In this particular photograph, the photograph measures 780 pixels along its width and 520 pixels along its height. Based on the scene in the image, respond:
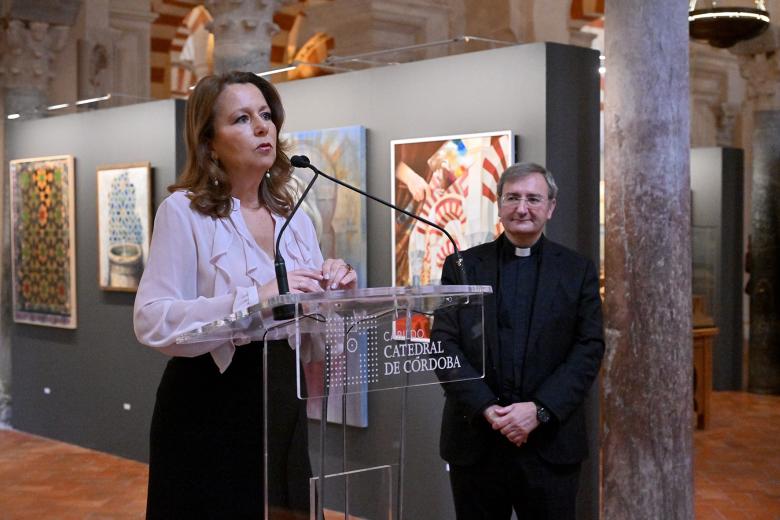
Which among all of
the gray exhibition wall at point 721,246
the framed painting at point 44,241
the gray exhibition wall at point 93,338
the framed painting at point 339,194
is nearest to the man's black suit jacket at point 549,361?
the framed painting at point 339,194

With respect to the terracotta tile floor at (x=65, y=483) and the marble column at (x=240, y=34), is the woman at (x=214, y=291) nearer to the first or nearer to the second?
the terracotta tile floor at (x=65, y=483)

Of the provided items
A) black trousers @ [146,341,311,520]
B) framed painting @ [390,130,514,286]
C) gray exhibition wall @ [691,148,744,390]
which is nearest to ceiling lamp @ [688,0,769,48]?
gray exhibition wall @ [691,148,744,390]

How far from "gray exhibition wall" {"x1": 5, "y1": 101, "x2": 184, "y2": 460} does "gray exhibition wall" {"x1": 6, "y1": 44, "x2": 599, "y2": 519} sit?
0.04 ft

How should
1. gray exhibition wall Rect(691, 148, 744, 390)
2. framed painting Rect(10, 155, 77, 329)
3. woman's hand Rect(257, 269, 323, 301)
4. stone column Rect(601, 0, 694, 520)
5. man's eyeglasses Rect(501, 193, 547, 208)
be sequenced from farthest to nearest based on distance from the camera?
gray exhibition wall Rect(691, 148, 744, 390)
framed painting Rect(10, 155, 77, 329)
stone column Rect(601, 0, 694, 520)
man's eyeglasses Rect(501, 193, 547, 208)
woman's hand Rect(257, 269, 323, 301)

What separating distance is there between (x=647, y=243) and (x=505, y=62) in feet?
3.84

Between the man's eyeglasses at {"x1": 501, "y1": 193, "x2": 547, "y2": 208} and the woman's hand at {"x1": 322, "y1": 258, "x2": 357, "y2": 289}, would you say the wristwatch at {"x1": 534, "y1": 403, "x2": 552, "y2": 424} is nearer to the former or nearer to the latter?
the man's eyeglasses at {"x1": 501, "y1": 193, "x2": 547, "y2": 208}

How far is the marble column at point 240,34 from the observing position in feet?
25.9

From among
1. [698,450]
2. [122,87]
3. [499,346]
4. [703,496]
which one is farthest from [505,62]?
[122,87]

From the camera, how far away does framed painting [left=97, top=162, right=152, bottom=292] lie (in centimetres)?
783

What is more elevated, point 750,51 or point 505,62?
point 750,51

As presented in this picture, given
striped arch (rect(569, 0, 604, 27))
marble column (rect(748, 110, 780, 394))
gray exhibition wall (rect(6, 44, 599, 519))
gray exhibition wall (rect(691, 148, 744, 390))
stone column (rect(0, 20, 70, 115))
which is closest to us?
gray exhibition wall (rect(6, 44, 599, 519))

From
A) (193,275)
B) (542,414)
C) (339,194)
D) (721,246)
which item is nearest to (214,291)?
(193,275)

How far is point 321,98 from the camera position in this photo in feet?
21.5

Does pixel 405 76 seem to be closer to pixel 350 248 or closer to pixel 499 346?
pixel 350 248
